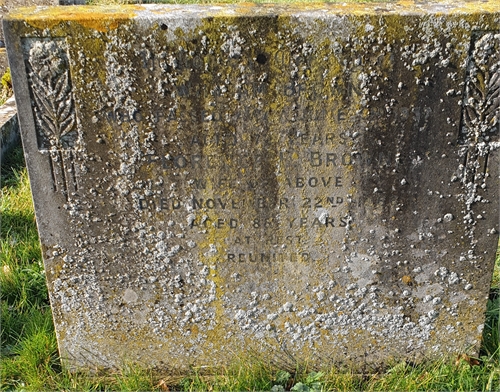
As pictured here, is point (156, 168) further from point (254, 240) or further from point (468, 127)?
point (468, 127)

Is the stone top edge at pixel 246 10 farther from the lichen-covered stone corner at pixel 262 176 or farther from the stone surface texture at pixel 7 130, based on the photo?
the stone surface texture at pixel 7 130

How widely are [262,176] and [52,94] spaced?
3.00 feet

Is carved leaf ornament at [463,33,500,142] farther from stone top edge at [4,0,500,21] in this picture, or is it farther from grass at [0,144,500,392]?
grass at [0,144,500,392]

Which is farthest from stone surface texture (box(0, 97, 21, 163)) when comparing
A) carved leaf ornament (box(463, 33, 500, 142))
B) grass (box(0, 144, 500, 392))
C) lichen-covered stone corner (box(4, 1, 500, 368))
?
carved leaf ornament (box(463, 33, 500, 142))

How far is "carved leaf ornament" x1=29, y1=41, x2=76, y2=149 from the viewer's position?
2.04 metres

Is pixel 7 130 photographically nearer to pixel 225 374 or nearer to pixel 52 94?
pixel 52 94

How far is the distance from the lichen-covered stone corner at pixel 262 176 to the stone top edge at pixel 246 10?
1 cm

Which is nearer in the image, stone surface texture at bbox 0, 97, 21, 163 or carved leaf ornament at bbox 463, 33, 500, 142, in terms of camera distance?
carved leaf ornament at bbox 463, 33, 500, 142

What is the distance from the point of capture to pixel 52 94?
2.11 metres

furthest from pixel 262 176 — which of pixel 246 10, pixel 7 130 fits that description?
pixel 7 130

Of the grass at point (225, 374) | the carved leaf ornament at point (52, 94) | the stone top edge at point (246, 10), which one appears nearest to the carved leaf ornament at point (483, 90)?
the stone top edge at point (246, 10)

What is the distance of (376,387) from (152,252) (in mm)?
1292

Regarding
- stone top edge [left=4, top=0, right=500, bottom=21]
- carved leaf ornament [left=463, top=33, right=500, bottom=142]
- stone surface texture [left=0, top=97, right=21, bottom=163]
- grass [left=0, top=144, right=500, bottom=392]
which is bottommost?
grass [left=0, top=144, right=500, bottom=392]

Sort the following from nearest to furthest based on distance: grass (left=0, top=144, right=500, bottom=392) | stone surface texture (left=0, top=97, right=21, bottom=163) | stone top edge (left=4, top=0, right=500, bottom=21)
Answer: stone top edge (left=4, top=0, right=500, bottom=21) → grass (left=0, top=144, right=500, bottom=392) → stone surface texture (left=0, top=97, right=21, bottom=163)
